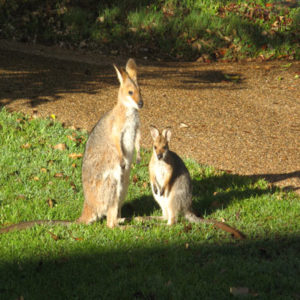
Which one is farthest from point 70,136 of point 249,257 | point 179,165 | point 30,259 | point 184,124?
point 249,257

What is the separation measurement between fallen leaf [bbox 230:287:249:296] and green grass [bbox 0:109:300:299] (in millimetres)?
40

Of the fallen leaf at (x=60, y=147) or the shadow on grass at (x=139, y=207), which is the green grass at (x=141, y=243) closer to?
the shadow on grass at (x=139, y=207)

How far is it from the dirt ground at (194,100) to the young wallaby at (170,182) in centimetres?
171

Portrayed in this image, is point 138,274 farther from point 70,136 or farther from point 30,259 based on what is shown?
point 70,136

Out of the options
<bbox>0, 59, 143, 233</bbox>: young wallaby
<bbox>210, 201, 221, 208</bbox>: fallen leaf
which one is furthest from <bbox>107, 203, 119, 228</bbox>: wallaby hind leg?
<bbox>210, 201, 221, 208</bbox>: fallen leaf

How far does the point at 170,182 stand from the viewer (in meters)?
5.33

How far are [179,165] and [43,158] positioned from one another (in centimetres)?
225

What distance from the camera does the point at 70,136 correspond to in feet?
24.5

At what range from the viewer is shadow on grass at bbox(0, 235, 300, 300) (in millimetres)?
3951

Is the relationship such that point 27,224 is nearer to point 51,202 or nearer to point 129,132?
point 51,202

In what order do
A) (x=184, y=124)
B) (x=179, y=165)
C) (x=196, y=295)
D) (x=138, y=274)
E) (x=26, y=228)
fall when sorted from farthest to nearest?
(x=184, y=124) < (x=179, y=165) < (x=26, y=228) < (x=138, y=274) < (x=196, y=295)

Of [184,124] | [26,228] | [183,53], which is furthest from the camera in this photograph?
[183,53]

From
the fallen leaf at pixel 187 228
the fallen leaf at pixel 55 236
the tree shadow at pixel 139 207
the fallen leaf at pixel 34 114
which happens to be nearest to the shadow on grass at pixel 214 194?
the tree shadow at pixel 139 207

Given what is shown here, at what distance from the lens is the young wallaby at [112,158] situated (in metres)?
5.00
